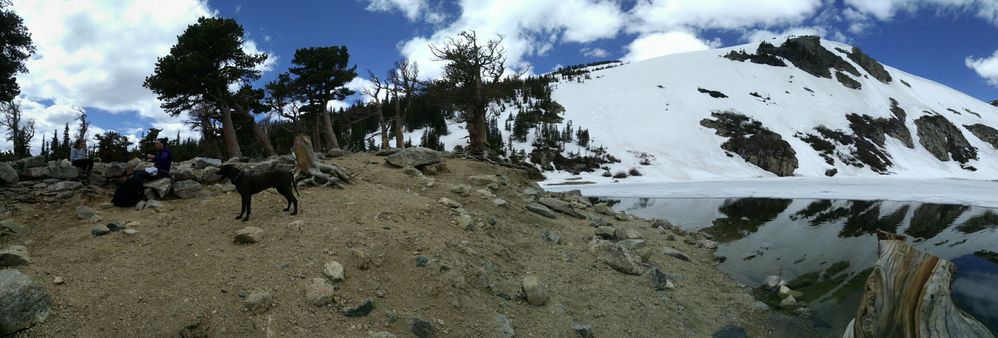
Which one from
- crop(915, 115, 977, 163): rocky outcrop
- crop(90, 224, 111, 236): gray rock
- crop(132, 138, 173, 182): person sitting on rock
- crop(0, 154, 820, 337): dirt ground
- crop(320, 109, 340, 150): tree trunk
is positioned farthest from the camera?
crop(915, 115, 977, 163): rocky outcrop

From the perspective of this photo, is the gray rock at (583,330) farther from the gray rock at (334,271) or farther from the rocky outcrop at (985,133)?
the rocky outcrop at (985,133)

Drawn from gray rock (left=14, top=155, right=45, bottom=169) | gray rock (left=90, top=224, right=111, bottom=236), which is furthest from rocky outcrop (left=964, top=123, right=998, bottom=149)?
gray rock (left=14, top=155, right=45, bottom=169)

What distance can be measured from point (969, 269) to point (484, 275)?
34.5 feet

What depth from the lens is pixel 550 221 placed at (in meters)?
11.3

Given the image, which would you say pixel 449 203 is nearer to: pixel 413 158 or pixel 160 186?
pixel 413 158

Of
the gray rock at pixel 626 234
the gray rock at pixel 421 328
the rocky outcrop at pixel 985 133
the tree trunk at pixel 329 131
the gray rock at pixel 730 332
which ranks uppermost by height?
the rocky outcrop at pixel 985 133

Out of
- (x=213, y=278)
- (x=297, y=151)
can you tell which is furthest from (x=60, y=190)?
(x=213, y=278)

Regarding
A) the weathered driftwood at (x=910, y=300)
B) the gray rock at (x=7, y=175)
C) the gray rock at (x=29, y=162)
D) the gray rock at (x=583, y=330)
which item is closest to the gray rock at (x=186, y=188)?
the gray rock at (x=7, y=175)

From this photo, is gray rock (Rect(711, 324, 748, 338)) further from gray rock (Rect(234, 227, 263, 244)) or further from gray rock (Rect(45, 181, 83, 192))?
gray rock (Rect(45, 181, 83, 192))

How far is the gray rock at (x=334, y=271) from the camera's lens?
5660 millimetres

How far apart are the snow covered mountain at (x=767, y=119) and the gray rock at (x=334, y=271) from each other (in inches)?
1446

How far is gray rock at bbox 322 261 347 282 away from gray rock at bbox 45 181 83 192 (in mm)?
6452

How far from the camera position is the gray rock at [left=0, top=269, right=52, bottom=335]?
4250 mm

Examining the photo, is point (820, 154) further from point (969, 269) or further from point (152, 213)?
point (152, 213)
